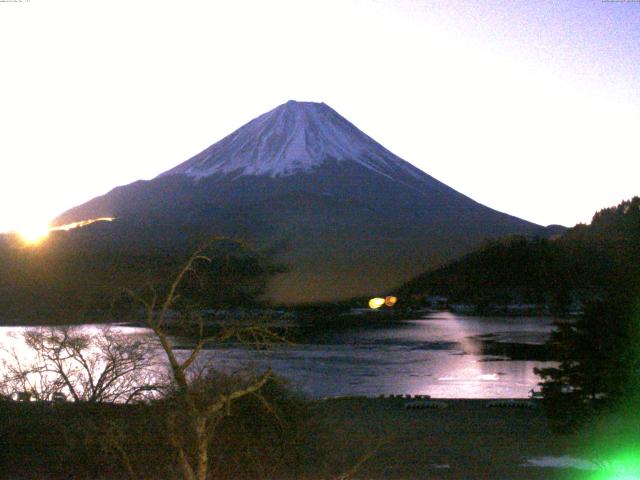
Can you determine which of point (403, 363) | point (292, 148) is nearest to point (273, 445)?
point (403, 363)

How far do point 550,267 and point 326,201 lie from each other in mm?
27101

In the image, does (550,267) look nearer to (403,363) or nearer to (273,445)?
(403,363)

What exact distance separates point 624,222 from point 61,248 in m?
22.8

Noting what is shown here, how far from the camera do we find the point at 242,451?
7.88 m

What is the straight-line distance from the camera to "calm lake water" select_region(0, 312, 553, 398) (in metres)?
21.1

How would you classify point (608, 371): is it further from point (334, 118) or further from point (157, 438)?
point (334, 118)

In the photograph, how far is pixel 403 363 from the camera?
95.1ft

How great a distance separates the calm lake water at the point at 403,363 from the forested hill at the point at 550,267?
8.59 feet

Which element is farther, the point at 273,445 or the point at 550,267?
the point at 550,267

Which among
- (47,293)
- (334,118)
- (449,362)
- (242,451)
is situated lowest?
(449,362)

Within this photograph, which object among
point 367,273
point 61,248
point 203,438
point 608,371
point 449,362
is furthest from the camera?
point 367,273

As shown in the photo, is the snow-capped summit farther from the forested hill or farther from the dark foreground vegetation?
the dark foreground vegetation

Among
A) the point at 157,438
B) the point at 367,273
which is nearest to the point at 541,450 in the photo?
the point at 157,438

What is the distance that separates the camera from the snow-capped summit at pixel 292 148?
6862cm
